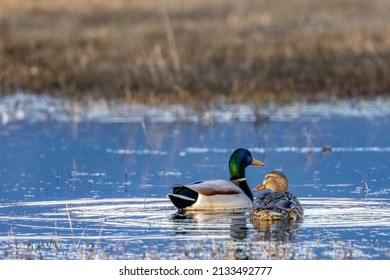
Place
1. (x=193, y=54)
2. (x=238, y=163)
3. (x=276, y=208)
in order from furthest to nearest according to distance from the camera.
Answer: (x=193, y=54) < (x=238, y=163) < (x=276, y=208)

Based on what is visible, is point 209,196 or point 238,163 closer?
point 209,196

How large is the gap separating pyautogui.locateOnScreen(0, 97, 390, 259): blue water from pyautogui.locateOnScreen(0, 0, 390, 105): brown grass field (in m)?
2.57

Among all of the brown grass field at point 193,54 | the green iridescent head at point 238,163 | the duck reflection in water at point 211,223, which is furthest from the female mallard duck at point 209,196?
the brown grass field at point 193,54

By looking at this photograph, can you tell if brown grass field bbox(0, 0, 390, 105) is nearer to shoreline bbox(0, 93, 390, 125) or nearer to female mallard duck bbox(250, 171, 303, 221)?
shoreline bbox(0, 93, 390, 125)

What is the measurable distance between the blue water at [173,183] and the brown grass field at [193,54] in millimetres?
2575

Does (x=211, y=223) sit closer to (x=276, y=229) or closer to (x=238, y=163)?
(x=276, y=229)

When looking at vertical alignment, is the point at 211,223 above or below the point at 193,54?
below

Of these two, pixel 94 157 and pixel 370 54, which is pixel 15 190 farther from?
pixel 370 54


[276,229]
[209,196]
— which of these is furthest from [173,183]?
[276,229]

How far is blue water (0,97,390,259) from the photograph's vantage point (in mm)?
9148

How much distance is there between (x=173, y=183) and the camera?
12.8 metres

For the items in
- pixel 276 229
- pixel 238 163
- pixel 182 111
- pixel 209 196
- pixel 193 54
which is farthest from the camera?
pixel 193 54

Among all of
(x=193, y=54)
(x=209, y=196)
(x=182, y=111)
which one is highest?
(x=193, y=54)

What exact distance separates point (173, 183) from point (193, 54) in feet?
38.0
